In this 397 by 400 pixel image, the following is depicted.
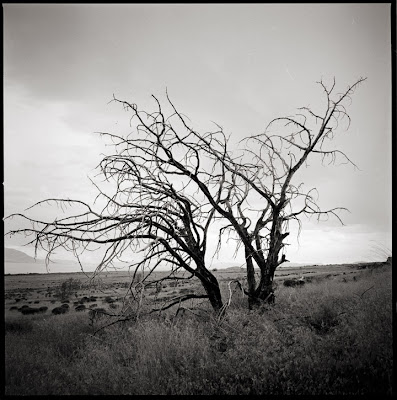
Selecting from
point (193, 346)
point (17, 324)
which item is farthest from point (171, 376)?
point (17, 324)

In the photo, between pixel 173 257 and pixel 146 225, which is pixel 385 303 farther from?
pixel 146 225

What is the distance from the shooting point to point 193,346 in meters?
5.25

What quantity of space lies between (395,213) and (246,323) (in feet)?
12.1

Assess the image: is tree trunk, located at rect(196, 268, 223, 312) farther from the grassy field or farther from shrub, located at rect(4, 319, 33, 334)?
shrub, located at rect(4, 319, 33, 334)

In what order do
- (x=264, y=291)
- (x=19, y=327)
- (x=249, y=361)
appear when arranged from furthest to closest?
(x=19, y=327) → (x=264, y=291) → (x=249, y=361)

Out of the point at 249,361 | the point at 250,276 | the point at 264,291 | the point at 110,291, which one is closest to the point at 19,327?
the point at 250,276

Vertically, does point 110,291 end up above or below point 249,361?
below

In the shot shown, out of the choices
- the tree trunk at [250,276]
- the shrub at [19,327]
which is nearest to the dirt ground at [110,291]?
the tree trunk at [250,276]

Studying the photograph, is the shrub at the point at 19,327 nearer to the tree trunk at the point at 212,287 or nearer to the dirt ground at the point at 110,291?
the dirt ground at the point at 110,291

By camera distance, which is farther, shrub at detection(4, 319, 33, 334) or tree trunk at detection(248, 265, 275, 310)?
shrub at detection(4, 319, 33, 334)

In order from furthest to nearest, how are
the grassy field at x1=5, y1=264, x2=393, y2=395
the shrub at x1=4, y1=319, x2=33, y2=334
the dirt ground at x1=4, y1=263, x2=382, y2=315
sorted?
1. the shrub at x1=4, y1=319, x2=33, y2=334
2. the dirt ground at x1=4, y1=263, x2=382, y2=315
3. the grassy field at x1=5, y1=264, x2=393, y2=395

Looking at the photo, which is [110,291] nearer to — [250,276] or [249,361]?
[250,276]

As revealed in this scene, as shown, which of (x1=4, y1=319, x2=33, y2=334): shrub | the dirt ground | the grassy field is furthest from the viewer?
(x1=4, y1=319, x2=33, y2=334): shrub

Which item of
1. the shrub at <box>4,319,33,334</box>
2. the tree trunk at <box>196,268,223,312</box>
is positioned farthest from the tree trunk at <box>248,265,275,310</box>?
the shrub at <box>4,319,33,334</box>
